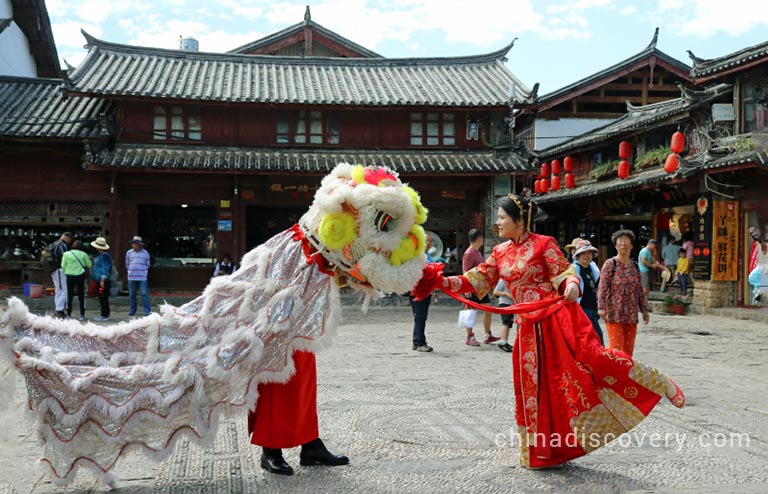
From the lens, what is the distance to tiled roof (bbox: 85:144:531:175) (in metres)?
16.8

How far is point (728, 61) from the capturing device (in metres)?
15.6

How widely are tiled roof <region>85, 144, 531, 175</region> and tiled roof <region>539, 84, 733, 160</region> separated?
176 inches

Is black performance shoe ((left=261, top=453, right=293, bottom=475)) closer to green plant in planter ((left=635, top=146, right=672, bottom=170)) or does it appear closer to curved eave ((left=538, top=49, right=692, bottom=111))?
green plant in planter ((left=635, top=146, right=672, bottom=170))

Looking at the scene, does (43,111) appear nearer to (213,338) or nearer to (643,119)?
(213,338)

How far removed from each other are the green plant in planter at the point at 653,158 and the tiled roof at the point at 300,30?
10.8m

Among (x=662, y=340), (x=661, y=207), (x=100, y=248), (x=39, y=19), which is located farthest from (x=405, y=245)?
(x=39, y=19)

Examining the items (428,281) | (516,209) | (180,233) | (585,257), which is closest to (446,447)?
(428,281)

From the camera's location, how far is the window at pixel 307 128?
18.4 m

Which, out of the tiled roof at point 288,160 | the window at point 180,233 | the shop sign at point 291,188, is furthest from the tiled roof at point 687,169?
the window at point 180,233

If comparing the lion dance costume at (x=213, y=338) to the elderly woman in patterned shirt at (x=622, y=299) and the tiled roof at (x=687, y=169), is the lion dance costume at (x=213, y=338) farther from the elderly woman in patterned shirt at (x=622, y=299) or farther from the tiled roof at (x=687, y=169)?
the tiled roof at (x=687, y=169)

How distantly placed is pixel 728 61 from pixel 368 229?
14.8 meters

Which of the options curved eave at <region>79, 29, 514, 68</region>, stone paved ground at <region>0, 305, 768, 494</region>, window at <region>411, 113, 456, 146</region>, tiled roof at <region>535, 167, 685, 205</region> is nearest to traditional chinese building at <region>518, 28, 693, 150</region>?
tiled roof at <region>535, 167, 685, 205</region>

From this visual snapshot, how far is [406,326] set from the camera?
13.3 metres

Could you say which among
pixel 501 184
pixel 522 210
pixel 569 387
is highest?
pixel 501 184
